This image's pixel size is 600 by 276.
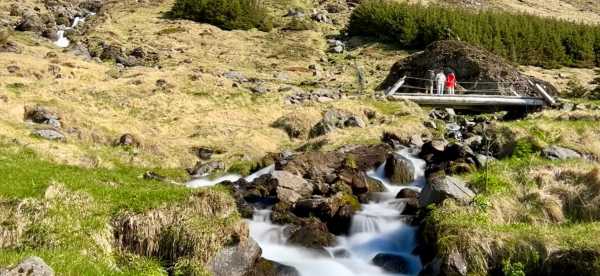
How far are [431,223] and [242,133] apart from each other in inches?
835

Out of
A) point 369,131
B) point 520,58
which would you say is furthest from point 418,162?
point 520,58

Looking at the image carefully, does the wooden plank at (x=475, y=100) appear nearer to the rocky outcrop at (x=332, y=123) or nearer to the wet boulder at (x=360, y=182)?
the rocky outcrop at (x=332, y=123)

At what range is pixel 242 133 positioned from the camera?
3747 cm

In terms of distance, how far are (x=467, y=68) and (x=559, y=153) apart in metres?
27.1

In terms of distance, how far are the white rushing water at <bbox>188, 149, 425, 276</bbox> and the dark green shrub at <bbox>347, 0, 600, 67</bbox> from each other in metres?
56.2

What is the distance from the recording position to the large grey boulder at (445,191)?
739 inches

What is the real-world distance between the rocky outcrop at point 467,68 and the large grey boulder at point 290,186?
28.6 meters

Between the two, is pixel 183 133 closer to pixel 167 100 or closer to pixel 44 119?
pixel 167 100

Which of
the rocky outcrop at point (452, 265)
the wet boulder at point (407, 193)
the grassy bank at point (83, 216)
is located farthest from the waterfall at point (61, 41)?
the rocky outcrop at point (452, 265)

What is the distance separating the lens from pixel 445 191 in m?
19.1

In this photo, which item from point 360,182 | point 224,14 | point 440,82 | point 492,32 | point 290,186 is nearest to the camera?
point 290,186

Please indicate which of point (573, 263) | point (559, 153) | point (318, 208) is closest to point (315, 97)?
point (559, 153)

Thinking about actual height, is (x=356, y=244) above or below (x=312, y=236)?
below

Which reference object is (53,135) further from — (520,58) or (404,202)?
(520,58)
